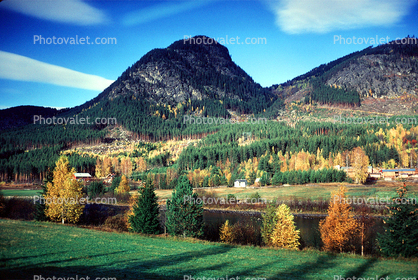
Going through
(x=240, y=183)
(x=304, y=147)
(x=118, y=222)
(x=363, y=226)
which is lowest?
(x=118, y=222)

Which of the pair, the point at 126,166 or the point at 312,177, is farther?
the point at 126,166

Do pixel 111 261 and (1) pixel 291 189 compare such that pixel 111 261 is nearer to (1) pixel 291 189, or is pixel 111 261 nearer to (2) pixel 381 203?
(2) pixel 381 203

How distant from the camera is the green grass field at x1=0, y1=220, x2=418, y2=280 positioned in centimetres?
1589

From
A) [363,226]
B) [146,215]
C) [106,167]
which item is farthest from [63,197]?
[106,167]

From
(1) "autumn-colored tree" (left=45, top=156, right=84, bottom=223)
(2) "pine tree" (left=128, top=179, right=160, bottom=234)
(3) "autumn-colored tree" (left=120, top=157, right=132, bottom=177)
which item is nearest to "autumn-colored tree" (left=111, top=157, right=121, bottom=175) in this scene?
(3) "autumn-colored tree" (left=120, top=157, right=132, bottom=177)

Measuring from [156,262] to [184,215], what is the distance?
2240cm

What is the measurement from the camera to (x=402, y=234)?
3109cm

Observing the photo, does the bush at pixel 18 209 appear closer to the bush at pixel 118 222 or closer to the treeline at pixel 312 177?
the bush at pixel 118 222

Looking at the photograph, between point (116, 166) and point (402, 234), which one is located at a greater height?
point (116, 166)

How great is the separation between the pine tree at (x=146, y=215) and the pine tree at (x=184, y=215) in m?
2.72

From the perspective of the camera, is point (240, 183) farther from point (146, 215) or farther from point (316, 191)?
point (146, 215)

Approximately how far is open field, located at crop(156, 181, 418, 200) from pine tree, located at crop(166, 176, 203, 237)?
5399 cm

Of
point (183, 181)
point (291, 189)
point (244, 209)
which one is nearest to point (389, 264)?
point (183, 181)

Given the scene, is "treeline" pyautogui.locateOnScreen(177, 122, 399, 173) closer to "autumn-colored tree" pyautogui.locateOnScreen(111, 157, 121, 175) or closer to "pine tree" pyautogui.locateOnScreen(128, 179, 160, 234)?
"autumn-colored tree" pyautogui.locateOnScreen(111, 157, 121, 175)
